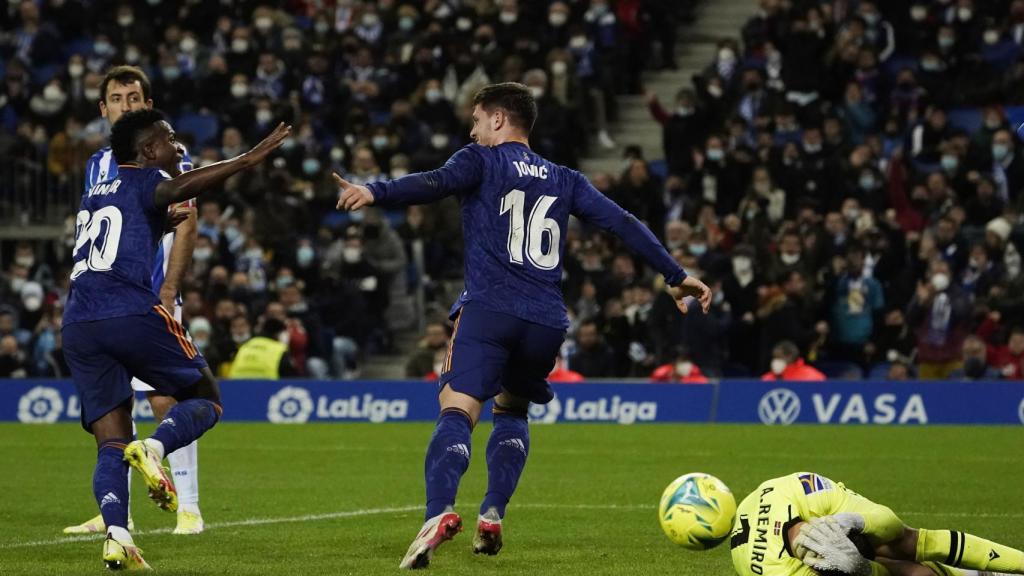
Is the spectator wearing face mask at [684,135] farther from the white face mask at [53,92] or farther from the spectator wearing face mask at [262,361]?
the white face mask at [53,92]

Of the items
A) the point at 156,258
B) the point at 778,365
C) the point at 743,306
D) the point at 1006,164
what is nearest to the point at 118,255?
the point at 156,258

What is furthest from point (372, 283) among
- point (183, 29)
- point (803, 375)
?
point (183, 29)

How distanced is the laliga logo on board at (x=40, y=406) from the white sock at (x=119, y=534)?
48.6 ft

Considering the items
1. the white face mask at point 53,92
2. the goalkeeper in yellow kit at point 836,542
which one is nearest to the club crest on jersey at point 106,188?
the goalkeeper in yellow kit at point 836,542

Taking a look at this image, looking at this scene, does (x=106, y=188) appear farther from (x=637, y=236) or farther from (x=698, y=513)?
(x=698, y=513)

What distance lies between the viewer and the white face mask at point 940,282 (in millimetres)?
22266

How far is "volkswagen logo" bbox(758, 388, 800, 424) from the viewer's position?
21.5 metres

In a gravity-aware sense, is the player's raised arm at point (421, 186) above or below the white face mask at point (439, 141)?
above

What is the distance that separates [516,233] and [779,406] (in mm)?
13037

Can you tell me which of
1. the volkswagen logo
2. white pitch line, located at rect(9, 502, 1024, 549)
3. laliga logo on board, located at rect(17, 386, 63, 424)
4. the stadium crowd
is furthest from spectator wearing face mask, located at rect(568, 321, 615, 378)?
white pitch line, located at rect(9, 502, 1024, 549)

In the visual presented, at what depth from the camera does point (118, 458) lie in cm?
869

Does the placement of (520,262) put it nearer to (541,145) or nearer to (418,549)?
(418,549)

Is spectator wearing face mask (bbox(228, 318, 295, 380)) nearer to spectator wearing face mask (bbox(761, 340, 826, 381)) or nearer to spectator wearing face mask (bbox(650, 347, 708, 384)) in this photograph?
spectator wearing face mask (bbox(650, 347, 708, 384))

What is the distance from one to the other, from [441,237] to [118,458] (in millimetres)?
16682
